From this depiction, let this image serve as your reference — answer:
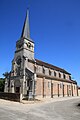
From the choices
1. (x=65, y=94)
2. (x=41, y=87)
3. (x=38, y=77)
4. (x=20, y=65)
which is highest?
(x=20, y=65)

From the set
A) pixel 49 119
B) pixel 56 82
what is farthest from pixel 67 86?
pixel 49 119

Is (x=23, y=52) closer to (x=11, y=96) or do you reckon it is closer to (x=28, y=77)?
(x=28, y=77)

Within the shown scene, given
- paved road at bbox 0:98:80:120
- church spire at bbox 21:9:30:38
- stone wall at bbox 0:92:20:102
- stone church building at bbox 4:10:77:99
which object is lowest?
stone wall at bbox 0:92:20:102

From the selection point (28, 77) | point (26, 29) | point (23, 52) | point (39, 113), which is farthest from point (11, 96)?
point (26, 29)

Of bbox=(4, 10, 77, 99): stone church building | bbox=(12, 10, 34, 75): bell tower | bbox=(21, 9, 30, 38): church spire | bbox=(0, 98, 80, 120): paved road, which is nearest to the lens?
bbox=(0, 98, 80, 120): paved road

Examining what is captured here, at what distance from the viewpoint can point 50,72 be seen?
41594mm

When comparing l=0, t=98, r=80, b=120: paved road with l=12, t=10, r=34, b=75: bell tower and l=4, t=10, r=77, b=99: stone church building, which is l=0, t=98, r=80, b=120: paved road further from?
l=12, t=10, r=34, b=75: bell tower

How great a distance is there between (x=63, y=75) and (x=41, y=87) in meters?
17.5

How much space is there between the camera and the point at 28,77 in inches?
1273

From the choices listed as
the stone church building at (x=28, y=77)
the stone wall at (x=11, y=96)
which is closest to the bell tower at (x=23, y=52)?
the stone church building at (x=28, y=77)

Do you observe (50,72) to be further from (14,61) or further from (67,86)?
(14,61)

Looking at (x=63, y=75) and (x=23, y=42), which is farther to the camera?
(x=63, y=75)

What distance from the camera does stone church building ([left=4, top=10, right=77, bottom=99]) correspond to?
31594mm

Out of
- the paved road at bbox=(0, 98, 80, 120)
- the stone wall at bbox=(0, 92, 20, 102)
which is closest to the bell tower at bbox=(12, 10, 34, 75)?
the stone wall at bbox=(0, 92, 20, 102)
